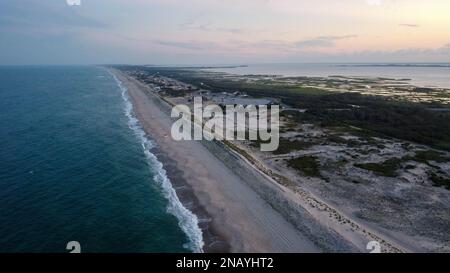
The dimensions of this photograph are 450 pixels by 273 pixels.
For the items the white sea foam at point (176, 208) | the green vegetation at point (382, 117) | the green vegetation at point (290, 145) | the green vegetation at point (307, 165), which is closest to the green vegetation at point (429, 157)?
the green vegetation at point (382, 117)

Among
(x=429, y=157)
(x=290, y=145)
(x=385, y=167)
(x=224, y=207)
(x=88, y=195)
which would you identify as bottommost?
(x=224, y=207)

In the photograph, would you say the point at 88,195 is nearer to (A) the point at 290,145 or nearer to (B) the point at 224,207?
(B) the point at 224,207

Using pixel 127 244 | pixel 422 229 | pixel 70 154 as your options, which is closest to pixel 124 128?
pixel 70 154

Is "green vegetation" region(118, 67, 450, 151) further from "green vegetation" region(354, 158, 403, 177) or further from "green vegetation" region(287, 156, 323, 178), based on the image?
"green vegetation" region(287, 156, 323, 178)

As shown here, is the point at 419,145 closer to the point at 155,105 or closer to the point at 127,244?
the point at 127,244

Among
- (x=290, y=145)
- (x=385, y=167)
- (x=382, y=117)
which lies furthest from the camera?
(x=382, y=117)

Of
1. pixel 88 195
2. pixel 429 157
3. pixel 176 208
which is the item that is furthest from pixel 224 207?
pixel 429 157

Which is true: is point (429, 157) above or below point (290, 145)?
below
